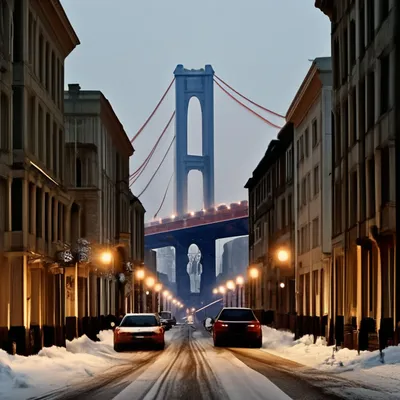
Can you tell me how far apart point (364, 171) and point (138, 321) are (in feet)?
32.4

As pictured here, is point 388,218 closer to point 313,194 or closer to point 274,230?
point 313,194

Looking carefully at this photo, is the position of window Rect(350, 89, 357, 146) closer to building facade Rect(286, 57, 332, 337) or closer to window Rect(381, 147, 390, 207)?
window Rect(381, 147, 390, 207)

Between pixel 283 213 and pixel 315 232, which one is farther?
pixel 283 213

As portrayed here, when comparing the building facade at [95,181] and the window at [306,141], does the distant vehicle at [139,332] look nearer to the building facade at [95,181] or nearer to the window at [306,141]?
the building facade at [95,181]

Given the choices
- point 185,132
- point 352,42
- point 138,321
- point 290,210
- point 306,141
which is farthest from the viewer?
point 185,132

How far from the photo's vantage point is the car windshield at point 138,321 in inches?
1586

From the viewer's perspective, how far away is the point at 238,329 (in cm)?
4228

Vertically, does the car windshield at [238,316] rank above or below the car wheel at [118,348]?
above

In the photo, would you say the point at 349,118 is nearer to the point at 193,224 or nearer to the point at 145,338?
the point at 145,338

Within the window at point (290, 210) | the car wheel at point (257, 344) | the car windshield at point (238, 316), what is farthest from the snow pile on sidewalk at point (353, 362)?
the window at point (290, 210)

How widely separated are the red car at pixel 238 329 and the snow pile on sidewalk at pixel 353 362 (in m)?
0.76

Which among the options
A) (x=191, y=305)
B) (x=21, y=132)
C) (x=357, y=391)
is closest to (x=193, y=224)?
(x=191, y=305)

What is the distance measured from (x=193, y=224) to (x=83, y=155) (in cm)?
7771

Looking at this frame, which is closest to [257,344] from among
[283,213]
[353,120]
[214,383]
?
[353,120]
